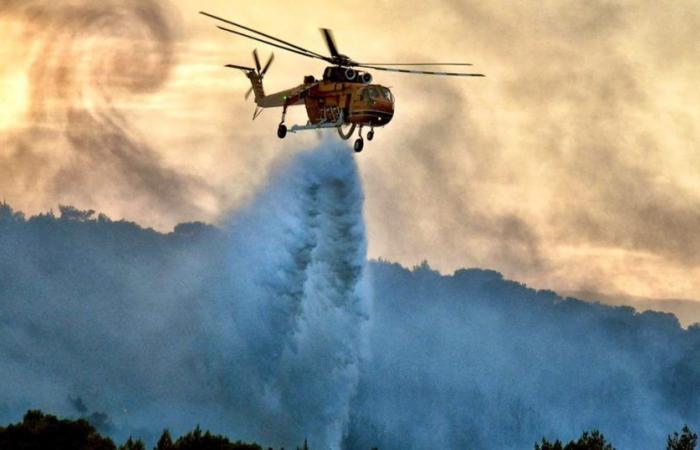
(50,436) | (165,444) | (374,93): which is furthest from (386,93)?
(50,436)

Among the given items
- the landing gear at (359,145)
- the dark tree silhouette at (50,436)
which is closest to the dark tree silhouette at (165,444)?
the dark tree silhouette at (50,436)

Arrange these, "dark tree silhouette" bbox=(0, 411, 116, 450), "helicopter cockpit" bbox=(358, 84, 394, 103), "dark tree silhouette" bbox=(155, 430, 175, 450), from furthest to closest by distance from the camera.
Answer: "helicopter cockpit" bbox=(358, 84, 394, 103) → "dark tree silhouette" bbox=(0, 411, 116, 450) → "dark tree silhouette" bbox=(155, 430, 175, 450)

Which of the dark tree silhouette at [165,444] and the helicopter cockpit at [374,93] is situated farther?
the helicopter cockpit at [374,93]

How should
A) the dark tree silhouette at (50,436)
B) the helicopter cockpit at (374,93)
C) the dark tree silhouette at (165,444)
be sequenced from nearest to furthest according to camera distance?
the dark tree silhouette at (165,444) → the dark tree silhouette at (50,436) → the helicopter cockpit at (374,93)

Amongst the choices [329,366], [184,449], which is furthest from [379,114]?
[329,366]

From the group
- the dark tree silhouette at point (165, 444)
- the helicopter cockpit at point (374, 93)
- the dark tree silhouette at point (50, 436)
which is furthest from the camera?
the helicopter cockpit at point (374, 93)

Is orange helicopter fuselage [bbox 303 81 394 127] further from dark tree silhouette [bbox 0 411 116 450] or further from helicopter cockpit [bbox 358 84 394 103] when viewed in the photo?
dark tree silhouette [bbox 0 411 116 450]

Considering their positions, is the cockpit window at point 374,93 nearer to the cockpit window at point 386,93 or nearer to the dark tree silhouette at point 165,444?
the cockpit window at point 386,93

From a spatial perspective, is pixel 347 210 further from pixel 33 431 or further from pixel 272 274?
pixel 33 431

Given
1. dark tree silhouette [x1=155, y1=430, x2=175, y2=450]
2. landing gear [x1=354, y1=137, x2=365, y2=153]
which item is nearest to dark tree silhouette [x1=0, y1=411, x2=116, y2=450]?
dark tree silhouette [x1=155, y1=430, x2=175, y2=450]

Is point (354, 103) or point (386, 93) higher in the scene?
point (386, 93)

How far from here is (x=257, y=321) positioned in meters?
156

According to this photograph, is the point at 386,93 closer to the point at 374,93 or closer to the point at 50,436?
the point at 374,93

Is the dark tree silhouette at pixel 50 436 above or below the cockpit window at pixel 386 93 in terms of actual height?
below
